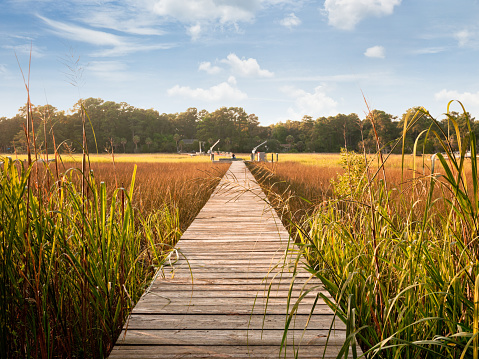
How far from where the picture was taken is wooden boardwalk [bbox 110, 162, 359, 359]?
1.52 meters

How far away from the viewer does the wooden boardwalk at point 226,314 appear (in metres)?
1.52

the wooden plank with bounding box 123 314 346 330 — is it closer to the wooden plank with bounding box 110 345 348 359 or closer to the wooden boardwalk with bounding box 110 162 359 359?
the wooden boardwalk with bounding box 110 162 359 359

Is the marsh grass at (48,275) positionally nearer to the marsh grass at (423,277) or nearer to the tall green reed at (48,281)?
the tall green reed at (48,281)

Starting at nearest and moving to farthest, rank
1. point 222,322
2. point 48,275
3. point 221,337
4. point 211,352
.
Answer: point 48,275 < point 211,352 < point 221,337 < point 222,322

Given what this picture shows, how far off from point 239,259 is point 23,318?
1.78 metres

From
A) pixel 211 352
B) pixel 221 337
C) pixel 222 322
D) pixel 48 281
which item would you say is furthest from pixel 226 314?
pixel 48 281

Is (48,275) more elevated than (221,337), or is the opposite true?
(48,275)

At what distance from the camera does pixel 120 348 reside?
1518mm

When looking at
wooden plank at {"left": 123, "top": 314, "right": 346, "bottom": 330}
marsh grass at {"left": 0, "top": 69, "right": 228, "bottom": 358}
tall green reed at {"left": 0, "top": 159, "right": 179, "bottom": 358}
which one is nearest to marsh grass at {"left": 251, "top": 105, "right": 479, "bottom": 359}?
wooden plank at {"left": 123, "top": 314, "right": 346, "bottom": 330}

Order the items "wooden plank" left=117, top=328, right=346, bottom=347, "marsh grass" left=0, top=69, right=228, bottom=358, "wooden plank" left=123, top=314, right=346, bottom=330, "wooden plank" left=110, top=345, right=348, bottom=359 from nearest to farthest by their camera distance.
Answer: "marsh grass" left=0, top=69, right=228, bottom=358 < "wooden plank" left=110, top=345, right=348, bottom=359 < "wooden plank" left=117, top=328, right=346, bottom=347 < "wooden plank" left=123, top=314, right=346, bottom=330

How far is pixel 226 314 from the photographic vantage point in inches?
73.1

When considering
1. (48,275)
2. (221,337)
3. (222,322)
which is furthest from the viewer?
(222,322)

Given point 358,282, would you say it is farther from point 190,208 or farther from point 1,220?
point 190,208

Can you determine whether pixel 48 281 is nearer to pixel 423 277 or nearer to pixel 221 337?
pixel 221 337
